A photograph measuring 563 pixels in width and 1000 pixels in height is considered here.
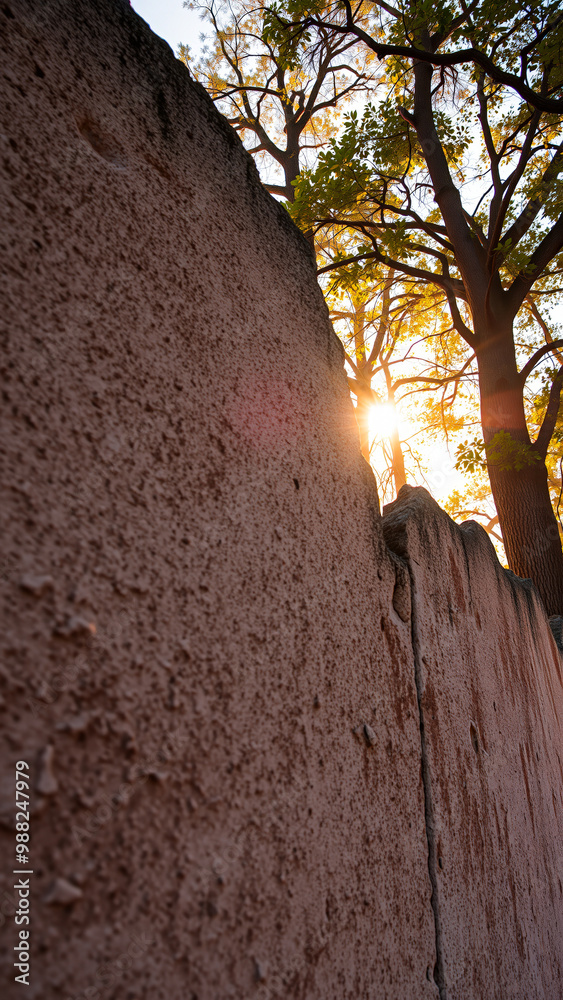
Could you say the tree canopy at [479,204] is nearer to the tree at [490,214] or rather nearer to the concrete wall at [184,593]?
the tree at [490,214]

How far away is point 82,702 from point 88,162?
722 millimetres

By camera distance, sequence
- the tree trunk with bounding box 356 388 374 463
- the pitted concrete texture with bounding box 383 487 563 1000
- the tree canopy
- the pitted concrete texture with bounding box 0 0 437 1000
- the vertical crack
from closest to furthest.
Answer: the pitted concrete texture with bounding box 0 0 437 1000
the vertical crack
the pitted concrete texture with bounding box 383 487 563 1000
the tree canopy
the tree trunk with bounding box 356 388 374 463

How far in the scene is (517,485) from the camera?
4617 millimetres

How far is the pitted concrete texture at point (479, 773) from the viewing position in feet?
4.10

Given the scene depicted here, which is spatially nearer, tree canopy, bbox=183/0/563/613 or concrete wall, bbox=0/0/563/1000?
concrete wall, bbox=0/0/563/1000

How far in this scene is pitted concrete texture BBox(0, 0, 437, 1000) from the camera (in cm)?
53

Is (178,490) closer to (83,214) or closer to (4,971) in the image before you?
(83,214)

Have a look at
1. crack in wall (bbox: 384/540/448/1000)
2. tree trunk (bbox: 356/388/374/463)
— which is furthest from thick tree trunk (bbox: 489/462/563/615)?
tree trunk (bbox: 356/388/374/463)

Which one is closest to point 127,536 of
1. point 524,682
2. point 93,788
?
point 93,788

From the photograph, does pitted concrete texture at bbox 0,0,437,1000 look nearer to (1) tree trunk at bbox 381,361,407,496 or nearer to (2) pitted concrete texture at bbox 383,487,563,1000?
(2) pitted concrete texture at bbox 383,487,563,1000

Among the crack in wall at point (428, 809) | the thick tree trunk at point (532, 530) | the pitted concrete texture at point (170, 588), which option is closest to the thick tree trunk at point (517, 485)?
the thick tree trunk at point (532, 530)

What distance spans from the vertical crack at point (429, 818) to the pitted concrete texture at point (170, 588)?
0.05m

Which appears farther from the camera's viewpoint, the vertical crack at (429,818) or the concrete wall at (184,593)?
the vertical crack at (429,818)

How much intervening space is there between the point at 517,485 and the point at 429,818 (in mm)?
4001
